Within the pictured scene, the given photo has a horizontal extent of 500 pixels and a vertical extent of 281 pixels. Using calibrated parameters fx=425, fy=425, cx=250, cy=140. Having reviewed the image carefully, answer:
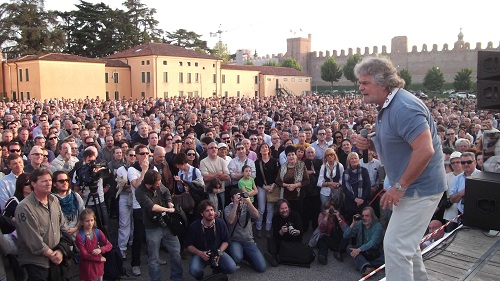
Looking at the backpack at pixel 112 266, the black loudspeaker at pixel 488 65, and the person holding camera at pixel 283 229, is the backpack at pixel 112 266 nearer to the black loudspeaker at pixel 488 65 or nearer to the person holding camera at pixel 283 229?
the person holding camera at pixel 283 229

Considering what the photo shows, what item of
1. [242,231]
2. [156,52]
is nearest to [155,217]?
[242,231]

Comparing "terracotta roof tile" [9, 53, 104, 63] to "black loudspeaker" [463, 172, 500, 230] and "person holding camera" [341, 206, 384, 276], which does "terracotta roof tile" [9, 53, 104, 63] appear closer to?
"person holding camera" [341, 206, 384, 276]

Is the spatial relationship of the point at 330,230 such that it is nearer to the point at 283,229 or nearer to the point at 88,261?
the point at 283,229

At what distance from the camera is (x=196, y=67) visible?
50.9m

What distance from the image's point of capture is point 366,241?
20.4 feet

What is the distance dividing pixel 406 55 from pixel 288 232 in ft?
238

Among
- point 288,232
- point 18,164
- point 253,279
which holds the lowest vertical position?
point 253,279

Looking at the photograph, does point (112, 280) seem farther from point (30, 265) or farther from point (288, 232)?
point (288, 232)

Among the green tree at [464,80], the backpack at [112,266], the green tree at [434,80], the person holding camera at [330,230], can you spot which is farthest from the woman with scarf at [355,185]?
the green tree at [434,80]

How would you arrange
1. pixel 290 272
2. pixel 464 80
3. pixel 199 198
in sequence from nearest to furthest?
pixel 290 272 < pixel 199 198 < pixel 464 80

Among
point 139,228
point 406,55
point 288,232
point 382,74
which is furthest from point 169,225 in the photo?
point 406,55

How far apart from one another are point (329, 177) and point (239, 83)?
50629 millimetres

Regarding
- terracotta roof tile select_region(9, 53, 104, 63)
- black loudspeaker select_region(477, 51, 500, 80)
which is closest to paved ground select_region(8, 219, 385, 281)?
black loudspeaker select_region(477, 51, 500, 80)

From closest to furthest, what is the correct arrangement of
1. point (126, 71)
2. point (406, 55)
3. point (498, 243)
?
point (498, 243), point (126, 71), point (406, 55)
